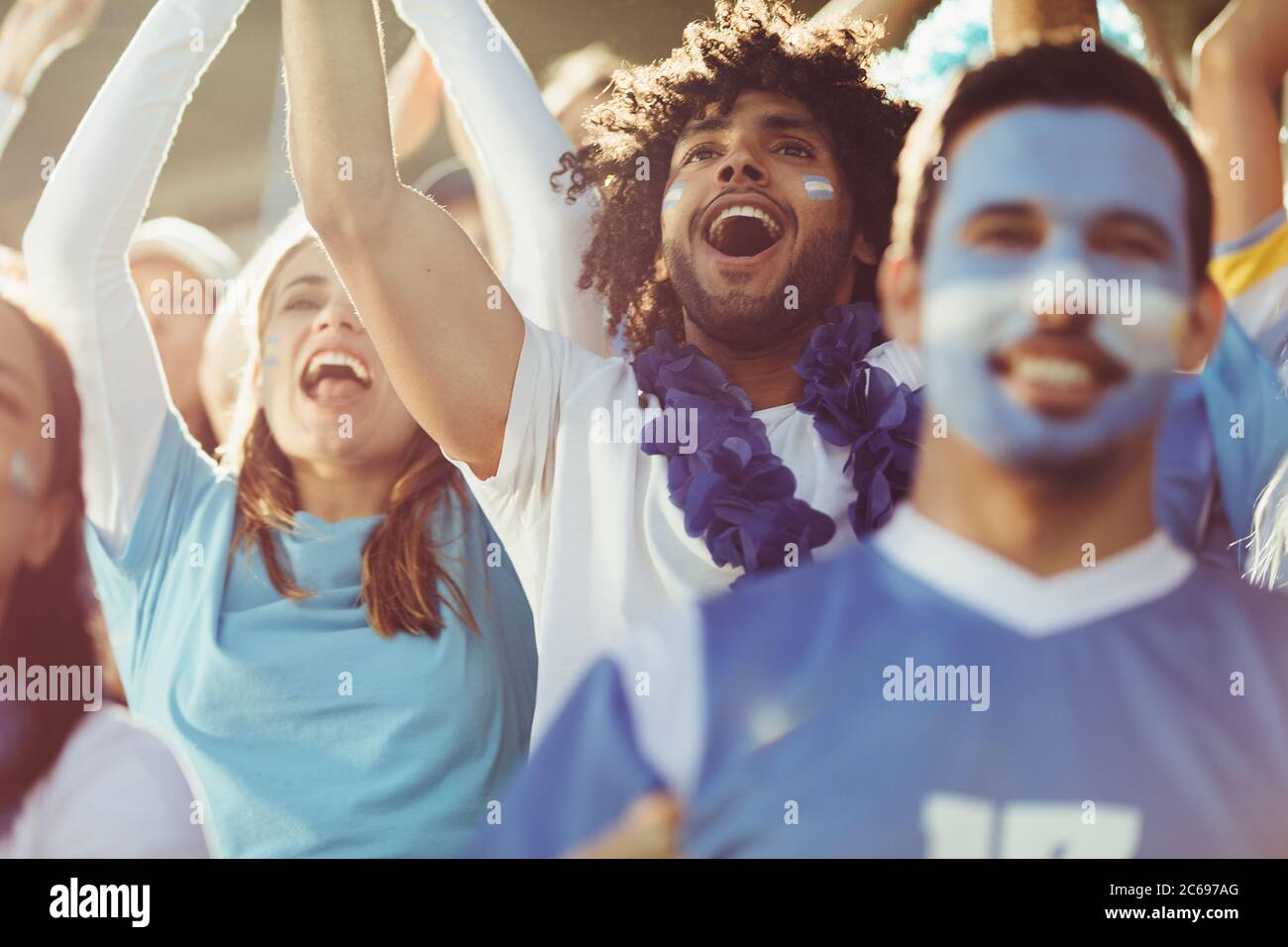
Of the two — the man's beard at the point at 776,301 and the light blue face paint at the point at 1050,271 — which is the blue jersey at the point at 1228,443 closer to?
the light blue face paint at the point at 1050,271

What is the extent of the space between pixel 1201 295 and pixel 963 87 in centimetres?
50

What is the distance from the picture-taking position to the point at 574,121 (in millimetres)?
2570

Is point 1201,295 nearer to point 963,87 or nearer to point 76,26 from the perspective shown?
point 963,87

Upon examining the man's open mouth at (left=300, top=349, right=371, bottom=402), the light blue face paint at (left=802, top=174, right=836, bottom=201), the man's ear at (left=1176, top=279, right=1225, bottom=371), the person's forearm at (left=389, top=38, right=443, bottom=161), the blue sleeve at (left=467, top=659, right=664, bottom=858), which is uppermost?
the person's forearm at (left=389, top=38, right=443, bottom=161)

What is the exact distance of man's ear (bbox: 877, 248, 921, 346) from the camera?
2.32 m

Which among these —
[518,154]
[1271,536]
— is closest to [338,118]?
[518,154]

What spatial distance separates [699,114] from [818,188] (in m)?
0.24

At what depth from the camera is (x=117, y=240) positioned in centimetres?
253

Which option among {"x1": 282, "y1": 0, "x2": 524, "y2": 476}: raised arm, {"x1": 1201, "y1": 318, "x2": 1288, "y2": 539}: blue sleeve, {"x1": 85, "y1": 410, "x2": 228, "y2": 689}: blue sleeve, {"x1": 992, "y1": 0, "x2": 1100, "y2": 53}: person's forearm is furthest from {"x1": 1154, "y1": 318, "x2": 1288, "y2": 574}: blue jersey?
{"x1": 85, "y1": 410, "x2": 228, "y2": 689}: blue sleeve

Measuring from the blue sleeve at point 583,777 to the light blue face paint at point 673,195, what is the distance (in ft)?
2.61

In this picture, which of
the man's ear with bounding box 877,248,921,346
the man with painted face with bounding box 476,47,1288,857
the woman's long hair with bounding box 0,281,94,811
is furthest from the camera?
the woman's long hair with bounding box 0,281,94,811

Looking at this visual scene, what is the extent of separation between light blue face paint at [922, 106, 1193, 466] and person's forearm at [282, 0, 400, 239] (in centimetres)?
88

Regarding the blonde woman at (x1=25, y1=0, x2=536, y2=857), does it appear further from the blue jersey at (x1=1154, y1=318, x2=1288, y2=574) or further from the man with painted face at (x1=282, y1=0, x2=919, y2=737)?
the blue jersey at (x1=1154, y1=318, x2=1288, y2=574)

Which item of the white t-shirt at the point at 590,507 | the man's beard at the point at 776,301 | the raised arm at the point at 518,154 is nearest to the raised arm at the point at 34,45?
the raised arm at the point at 518,154
